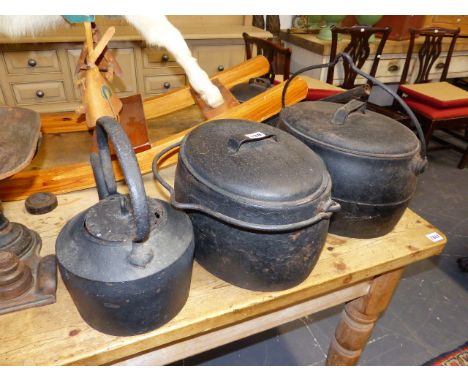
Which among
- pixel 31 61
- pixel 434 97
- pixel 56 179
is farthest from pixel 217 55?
pixel 56 179

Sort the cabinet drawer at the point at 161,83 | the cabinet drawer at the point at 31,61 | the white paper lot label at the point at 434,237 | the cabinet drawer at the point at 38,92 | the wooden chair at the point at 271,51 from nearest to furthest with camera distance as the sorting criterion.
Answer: the white paper lot label at the point at 434,237 < the wooden chair at the point at 271,51 < the cabinet drawer at the point at 31,61 < the cabinet drawer at the point at 38,92 < the cabinet drawer at the point at 161,83

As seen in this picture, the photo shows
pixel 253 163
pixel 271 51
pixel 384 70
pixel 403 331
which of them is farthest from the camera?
pixel 384 70

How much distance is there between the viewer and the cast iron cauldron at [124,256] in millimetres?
515

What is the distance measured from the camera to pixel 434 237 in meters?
0.89

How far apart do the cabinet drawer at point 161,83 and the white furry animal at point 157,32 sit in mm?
1448

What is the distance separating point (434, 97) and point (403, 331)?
5.39 feet

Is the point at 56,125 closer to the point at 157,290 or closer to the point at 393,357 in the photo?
the point at 157,290

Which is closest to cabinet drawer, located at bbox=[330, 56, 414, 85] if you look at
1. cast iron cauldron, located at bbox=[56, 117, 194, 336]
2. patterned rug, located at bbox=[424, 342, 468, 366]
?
patterned rug, located at bbox=[424, 342, 468, 366]

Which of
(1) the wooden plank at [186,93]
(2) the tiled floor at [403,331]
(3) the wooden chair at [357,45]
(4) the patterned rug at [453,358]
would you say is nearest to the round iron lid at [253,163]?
(1) the wooden plank at [186,93]

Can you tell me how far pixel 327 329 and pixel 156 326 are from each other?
3.37ft

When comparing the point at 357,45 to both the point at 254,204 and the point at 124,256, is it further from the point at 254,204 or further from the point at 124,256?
the point at 124,256

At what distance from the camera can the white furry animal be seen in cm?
92

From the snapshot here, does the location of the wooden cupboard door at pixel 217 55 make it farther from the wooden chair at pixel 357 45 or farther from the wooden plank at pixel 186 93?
the wooden plank at pixel 186 93

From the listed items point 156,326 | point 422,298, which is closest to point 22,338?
point 156,326
